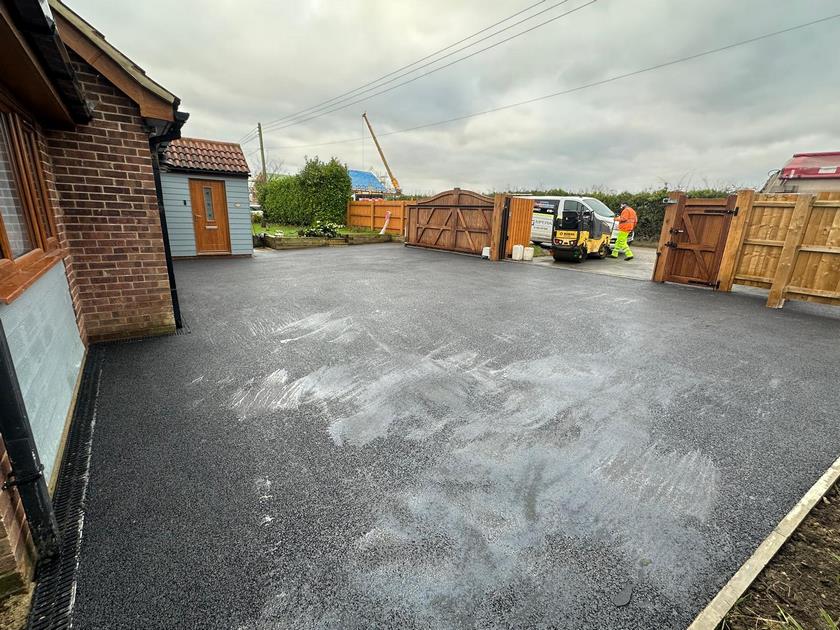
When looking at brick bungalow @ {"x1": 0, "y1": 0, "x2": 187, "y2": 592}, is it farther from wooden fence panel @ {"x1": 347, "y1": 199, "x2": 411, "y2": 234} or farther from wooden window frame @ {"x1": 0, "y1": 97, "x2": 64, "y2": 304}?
wooden fence panel @ {"x1": 347, "y1": 199, "x2": 411, "y2": 234}

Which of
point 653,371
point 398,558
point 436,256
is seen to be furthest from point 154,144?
point 436,256

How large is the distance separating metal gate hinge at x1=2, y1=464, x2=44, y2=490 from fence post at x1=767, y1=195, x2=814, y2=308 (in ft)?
30.9

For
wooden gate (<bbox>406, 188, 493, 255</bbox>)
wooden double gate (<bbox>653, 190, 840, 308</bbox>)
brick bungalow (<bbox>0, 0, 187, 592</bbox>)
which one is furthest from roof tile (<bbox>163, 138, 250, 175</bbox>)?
wooden double gate (<bbox>653, 190, 840, 308</bbox>)

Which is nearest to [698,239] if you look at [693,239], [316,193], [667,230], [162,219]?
[693,239]

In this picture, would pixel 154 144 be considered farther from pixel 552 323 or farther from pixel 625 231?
pixel 625 231

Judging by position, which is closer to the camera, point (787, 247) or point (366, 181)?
point (787, 247)

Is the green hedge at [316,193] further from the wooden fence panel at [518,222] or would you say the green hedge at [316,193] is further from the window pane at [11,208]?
the window pane at [11,208]

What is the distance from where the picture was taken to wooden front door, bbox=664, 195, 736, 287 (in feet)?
25.1

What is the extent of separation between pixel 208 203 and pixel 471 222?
817 cm

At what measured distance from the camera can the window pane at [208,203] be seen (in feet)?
35.3

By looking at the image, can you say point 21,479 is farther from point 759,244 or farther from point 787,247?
point 759,244

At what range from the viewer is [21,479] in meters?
1.58

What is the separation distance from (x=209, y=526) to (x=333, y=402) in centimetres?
130

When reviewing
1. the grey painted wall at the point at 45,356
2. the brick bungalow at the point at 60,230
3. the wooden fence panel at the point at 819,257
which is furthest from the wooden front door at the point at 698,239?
the grey painted wall at the point at 45,356
